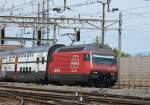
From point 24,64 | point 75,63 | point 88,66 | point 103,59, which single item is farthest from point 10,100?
point 24,64

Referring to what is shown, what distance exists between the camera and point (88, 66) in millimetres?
33125

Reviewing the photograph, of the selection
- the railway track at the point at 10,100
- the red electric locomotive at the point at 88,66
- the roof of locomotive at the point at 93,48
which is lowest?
the railway track at the point at 10,100

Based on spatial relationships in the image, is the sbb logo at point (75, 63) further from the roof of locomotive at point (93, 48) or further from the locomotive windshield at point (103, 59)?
the locomotive windshield at point (103, 59)

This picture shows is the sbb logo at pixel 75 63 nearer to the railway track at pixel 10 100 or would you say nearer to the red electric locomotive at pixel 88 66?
the red electric locomotive at pixel 88 66

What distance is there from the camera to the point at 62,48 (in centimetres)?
3731

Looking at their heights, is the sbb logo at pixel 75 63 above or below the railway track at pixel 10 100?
above

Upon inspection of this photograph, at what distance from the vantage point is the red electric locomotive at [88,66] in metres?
33.3

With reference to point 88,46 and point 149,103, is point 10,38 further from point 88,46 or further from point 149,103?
point 149,103

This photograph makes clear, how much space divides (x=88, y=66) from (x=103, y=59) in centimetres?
159

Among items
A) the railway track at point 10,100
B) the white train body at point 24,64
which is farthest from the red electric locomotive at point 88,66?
the railway track at point 10,100

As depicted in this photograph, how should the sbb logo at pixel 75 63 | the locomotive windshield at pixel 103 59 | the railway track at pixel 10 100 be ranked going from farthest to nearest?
the sbb logo at pixel 75 63
the locomotive windshield at pixel 103 59
the railway track at pixel 10 100

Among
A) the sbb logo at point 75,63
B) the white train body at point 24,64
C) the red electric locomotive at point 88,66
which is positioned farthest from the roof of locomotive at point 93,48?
the white train body at point 24,64

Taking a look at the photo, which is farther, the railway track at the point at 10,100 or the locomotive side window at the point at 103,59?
the locomotive side window at the point at 103,59

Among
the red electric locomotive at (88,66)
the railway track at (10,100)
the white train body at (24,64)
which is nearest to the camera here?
the railway track at (10,100)
